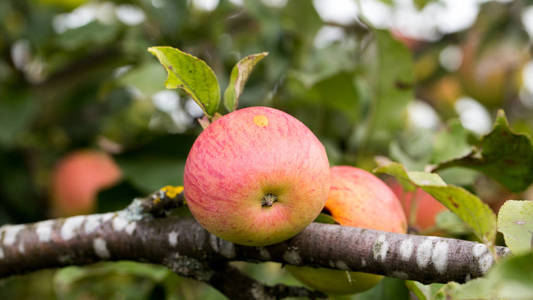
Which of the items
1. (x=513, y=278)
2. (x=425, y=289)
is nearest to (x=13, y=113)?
(x=425, y=289)

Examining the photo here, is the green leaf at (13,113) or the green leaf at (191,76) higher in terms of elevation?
the green leaf at (191,76)

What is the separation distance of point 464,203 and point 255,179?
0.72 ft

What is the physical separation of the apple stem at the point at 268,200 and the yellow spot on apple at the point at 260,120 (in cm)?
8

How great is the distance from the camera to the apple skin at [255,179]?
568 mm

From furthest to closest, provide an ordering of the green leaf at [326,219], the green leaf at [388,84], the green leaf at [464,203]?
the green leaf at [388,84] → the green leaf at [326,219] → the green leaf at [464,203]

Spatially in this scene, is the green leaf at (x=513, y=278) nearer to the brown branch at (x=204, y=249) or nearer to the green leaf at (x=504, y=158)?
the brown branch at (x=204, y=249)

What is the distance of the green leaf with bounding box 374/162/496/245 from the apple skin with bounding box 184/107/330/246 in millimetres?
110

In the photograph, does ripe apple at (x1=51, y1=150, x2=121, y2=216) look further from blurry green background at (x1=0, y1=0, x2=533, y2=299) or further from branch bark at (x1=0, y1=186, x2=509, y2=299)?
branch bark at (x1=0, y1=186, x2=509, y2=299)

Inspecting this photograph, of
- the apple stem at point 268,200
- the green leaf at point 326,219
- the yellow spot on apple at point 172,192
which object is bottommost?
the green leaf at point 326,219

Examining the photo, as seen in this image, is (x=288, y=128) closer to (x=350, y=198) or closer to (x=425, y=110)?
(x=350, y=198)

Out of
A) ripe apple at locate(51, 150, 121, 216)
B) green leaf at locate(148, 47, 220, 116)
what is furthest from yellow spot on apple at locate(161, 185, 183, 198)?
ripe apple at locate(51, 150, 121, 216)

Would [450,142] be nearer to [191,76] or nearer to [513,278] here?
[191,76]

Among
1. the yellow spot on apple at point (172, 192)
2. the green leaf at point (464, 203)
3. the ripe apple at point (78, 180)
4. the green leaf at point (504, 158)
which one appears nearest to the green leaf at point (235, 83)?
the yellow spot on apple at point (172, 192)

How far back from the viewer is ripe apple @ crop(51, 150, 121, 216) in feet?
5.16
